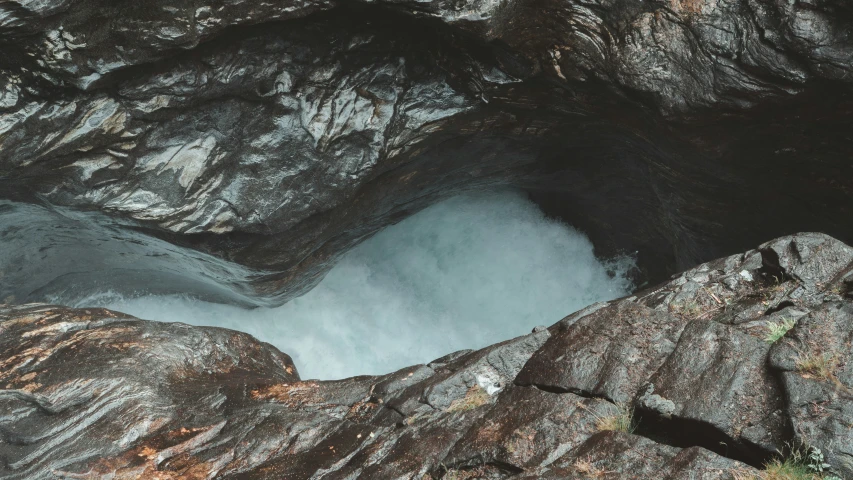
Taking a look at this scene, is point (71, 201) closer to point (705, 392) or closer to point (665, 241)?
point (705, 392)

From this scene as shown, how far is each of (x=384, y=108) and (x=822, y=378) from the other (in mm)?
5662

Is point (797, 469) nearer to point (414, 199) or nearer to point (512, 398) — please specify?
point (512, 398)

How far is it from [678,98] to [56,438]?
7248 mm

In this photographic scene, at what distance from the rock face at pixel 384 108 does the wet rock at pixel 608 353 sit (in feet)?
9.46

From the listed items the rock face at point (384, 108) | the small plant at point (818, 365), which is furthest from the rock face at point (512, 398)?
the rock face at point (384, 108)

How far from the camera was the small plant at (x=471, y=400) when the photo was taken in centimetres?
564

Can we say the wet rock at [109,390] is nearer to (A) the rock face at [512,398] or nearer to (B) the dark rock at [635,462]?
(A) the rock face at [512,398]

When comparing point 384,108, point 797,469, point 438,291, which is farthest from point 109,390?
point 438,291

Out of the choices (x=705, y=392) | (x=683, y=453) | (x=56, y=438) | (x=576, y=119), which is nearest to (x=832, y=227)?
(x=576, y=119)

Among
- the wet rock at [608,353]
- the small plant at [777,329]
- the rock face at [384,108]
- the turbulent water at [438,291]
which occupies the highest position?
the rock face at [384,108]

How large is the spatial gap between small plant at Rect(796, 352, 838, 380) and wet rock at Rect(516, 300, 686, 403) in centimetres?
94

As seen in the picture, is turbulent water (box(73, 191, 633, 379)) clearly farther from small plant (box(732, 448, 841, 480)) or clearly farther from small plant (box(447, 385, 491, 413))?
small plant (box(732, 448, 841, 480))

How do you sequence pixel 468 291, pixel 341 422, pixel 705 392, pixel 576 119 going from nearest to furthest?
pixel 705 392
pixel 341 422
pixel 576 119
pixel 468 291

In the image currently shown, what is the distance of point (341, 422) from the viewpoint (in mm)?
6102
